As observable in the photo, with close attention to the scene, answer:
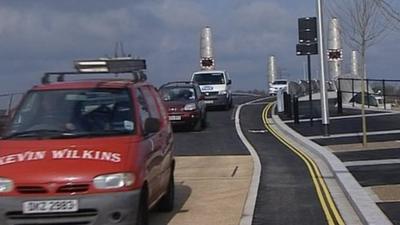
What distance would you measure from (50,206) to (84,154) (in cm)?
77

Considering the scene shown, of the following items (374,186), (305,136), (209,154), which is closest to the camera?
(374,186)

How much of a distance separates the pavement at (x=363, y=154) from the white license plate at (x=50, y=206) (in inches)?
149

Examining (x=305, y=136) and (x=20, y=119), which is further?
(x=305, y=136)

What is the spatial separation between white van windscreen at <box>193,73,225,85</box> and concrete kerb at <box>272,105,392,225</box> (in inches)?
731

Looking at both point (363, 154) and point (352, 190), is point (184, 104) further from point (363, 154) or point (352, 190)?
point (352, 190)

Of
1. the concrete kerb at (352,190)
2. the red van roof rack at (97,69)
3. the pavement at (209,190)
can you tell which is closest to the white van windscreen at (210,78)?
the concrete kerb at (352,190)

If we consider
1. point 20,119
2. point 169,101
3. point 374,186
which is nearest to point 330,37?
point 169,101

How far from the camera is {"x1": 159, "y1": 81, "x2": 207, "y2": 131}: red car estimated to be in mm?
27859

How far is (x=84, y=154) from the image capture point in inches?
367

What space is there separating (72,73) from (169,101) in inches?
666

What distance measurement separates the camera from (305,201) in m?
12.6

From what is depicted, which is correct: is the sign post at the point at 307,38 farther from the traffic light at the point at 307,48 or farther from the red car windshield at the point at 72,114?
the red car windshield at the point at 72,114

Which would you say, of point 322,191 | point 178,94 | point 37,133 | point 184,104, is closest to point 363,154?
point 322,191

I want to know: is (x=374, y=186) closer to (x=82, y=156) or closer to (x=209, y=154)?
(x=82, y=156)
